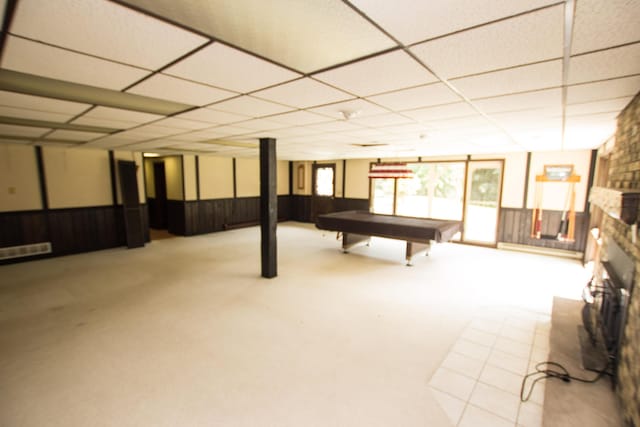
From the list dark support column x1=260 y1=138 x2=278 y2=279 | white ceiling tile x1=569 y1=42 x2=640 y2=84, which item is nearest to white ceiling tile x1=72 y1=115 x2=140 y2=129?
dark support column x1=260 y1=138 x2=278 y2=279

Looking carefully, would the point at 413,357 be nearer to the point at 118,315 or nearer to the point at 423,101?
the point at 423,101

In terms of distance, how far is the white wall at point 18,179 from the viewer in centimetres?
549

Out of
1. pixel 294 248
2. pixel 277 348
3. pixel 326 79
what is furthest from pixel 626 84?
pixel 294 248

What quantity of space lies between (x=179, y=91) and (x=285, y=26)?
4.37 feet

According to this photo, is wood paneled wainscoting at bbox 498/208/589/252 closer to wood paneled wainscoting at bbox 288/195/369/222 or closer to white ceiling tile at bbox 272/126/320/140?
wood paneled wainscoting at bbox 288/195/369/222

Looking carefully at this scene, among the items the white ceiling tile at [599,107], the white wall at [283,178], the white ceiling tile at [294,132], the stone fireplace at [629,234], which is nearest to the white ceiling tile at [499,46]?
the stone fireplace at [629,234]

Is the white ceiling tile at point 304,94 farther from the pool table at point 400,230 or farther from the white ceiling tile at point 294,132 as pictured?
the pool table at point 400,230

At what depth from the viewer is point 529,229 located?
22.5 ft

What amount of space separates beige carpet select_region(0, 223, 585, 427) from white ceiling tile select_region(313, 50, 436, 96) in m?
2.39

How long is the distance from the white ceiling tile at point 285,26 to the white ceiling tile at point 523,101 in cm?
150

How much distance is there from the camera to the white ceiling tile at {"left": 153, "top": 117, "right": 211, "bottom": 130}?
3.32 metres

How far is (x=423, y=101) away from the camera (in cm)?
248

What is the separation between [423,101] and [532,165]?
5.97 metres

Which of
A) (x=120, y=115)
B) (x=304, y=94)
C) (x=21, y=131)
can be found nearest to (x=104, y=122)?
(x=120, y=115)
